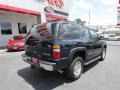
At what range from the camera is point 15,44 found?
13.2 meters

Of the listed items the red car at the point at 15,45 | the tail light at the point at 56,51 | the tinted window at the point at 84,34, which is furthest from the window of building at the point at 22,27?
the tail light at the point at 56,51

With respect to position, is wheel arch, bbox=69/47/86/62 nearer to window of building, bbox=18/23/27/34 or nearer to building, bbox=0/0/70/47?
building, bbox=0/0/70/47

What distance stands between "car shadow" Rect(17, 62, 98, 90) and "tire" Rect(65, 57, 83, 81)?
223 mm

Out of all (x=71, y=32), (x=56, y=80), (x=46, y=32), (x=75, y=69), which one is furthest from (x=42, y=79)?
(x=71, y=32)

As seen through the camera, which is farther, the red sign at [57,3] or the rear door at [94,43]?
the red sign at [57,3]

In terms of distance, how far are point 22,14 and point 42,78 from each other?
14.1 meters

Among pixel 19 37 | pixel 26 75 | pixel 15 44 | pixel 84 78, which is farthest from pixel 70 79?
pixel 19 37

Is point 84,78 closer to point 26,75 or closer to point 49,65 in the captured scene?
point 49,65

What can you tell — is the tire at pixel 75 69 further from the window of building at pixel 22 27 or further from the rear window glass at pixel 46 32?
the window of building at pixel 22 27

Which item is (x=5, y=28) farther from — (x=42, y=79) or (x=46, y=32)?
(x=46, y=32)

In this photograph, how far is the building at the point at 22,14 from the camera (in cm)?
1555

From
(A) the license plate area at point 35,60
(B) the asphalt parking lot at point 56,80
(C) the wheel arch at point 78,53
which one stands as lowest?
(B) the asphalt parking lot at point 56,80

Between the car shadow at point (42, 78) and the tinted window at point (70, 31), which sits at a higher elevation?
the tinted window at point (70, 31)

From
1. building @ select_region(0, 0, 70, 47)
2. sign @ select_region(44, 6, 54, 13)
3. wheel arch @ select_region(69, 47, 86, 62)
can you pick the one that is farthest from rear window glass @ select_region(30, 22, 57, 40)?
sign @ select_region(44, 6, 54, 13)
